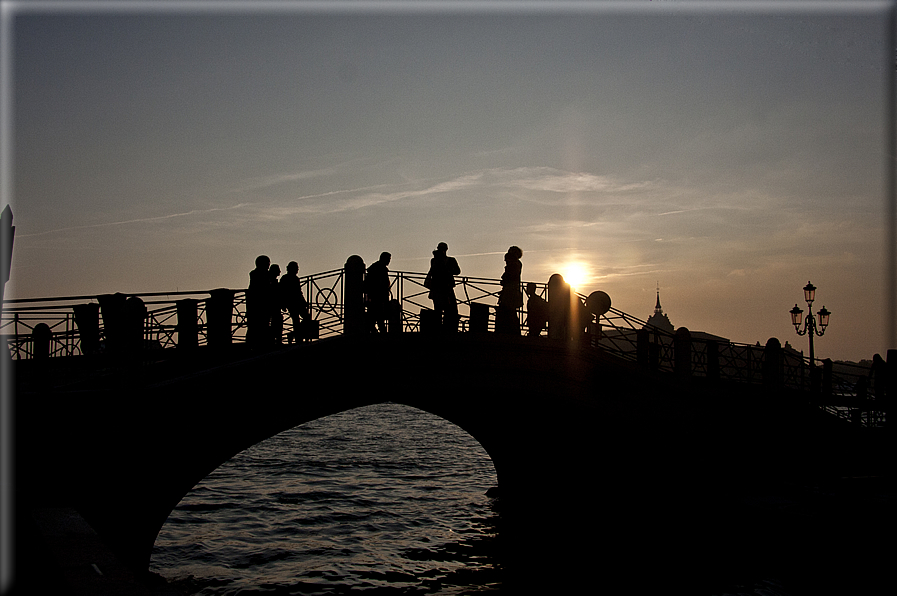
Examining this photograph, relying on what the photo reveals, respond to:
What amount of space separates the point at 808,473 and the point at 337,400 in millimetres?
12112

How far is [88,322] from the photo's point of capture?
40.0ft

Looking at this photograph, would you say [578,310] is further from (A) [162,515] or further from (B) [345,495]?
(B) [345,495]

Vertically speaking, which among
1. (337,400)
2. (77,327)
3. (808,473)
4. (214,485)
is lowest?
(214,485)

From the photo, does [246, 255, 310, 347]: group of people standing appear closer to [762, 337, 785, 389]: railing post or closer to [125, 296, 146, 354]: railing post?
[125, 296, 146, 354]: railing post

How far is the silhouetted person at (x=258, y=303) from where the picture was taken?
12.6m

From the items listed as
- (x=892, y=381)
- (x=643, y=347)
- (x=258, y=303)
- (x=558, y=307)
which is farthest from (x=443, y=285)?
(x=892, y=381)

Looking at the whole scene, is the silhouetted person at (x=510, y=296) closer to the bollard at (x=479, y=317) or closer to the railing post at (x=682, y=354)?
the bollard at (x=479, y=317)

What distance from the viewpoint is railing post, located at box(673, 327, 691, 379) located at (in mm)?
17328

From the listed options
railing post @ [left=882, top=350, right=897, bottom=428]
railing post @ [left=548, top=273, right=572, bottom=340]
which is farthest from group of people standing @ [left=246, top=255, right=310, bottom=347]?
railing post @ [left=882, top=350, right=897, bottom=428]

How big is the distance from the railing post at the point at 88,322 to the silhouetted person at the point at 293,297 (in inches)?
115

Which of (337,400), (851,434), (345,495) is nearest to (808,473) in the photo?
(851,434)

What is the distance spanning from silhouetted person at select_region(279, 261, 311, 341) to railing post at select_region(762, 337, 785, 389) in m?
11.3

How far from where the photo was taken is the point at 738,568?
1537cm

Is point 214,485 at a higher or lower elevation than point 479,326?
lower
